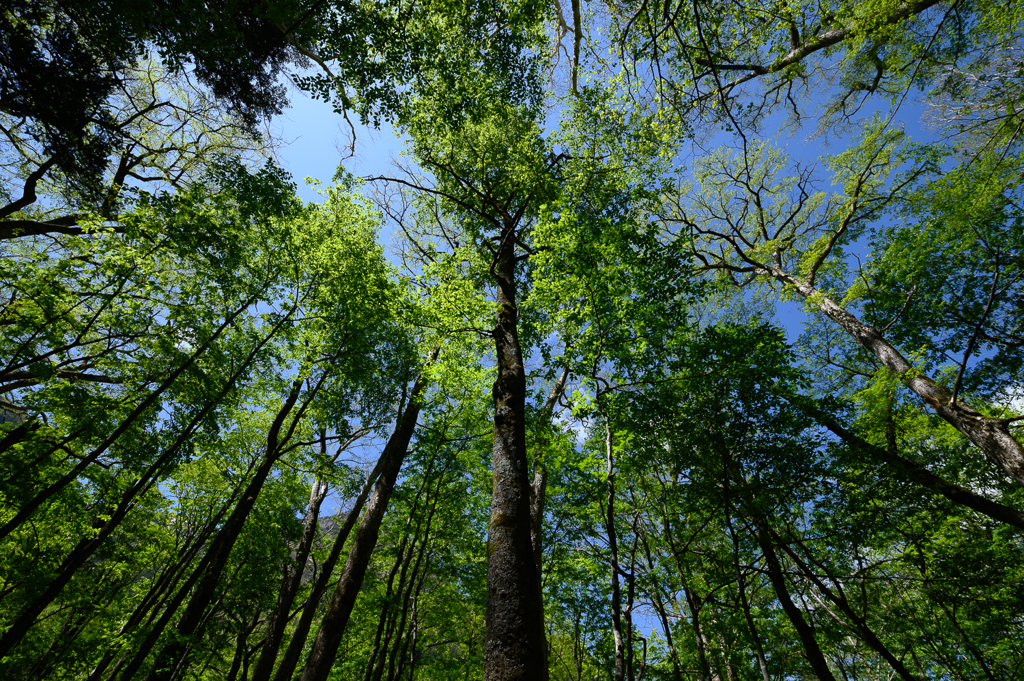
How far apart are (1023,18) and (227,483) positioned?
20418 millimetres

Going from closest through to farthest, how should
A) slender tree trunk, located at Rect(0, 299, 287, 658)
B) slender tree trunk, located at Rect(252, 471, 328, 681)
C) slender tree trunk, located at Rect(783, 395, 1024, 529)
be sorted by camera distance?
slender tree trunk, located at Rect(0, 299, 287, 658) → slender tree trunk, located at Rect(783, 395, 1024, 529) → slender tree trunk, located at Rect(252, 471, 328, 681)

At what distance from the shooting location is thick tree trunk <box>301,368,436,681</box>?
578 cm

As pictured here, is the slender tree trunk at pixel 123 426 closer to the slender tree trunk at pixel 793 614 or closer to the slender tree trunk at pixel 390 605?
the slender tree trunk at pixel 390 605

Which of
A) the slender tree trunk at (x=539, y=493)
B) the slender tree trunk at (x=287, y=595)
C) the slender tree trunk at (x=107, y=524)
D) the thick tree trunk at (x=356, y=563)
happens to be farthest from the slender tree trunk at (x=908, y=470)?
the slender tree trunk at (x=287, y=595)

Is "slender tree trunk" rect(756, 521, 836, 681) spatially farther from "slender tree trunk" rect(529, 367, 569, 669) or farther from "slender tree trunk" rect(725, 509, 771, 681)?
"slender tree trunk" rect(529, 367, 569, 669)

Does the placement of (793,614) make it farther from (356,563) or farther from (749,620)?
(356,563)

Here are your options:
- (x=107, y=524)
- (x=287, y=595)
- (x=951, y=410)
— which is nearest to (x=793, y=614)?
(x=951, y=410)

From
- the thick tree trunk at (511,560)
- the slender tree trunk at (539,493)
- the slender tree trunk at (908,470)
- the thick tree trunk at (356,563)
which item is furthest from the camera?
the slender tree trunk at (539,493)

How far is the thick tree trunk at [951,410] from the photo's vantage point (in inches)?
234

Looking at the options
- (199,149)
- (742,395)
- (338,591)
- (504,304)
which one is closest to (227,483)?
(338,591)

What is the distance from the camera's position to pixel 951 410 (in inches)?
263

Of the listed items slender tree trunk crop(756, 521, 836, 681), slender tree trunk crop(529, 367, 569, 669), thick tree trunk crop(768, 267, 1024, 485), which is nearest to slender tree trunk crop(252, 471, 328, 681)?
slender tree trunk crop(529, 367, 569, 669)

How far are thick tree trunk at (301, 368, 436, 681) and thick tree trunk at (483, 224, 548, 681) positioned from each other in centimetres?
375

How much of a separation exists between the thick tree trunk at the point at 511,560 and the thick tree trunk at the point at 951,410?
6338 mm
